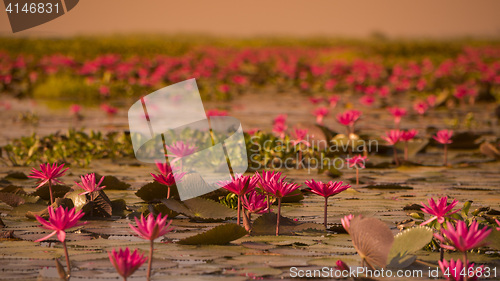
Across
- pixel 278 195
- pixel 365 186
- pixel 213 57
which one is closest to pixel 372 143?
pixel 365 186

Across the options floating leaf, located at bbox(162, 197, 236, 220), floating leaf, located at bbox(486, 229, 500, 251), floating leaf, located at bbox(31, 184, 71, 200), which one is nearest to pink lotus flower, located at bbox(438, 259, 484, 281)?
floating leaf, located at bbox(486, 229, 500, 251)

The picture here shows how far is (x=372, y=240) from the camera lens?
2898 mm

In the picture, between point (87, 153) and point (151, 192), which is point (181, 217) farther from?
point (87, 153)

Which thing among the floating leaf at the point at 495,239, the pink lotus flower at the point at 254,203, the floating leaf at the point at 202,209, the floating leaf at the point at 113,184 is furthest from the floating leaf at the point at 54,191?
the floating leaf at the point at 495,239

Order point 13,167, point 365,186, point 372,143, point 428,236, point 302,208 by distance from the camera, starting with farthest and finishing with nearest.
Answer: point 372,143 → point 13,167 → point 365,186 → point 302,208 → point 428,236

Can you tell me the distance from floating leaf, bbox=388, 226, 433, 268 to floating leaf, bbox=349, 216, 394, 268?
0.42 ft

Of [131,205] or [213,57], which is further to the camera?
[213,57]

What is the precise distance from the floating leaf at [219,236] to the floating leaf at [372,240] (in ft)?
2.17

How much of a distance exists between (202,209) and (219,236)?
71 centimetres

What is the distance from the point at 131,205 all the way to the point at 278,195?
142cm

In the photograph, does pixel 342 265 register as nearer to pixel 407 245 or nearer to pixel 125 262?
pixel 407 245

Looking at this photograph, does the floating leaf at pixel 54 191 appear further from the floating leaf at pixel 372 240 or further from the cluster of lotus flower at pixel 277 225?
the floating leaf at pixel 372 240

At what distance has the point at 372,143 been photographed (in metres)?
7.45

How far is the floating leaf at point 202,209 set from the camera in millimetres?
3975
